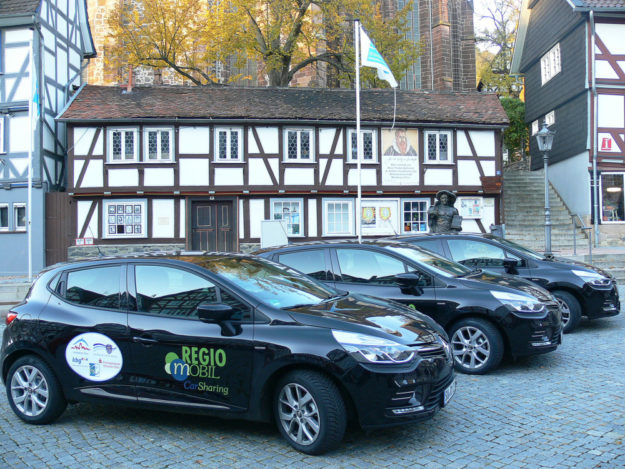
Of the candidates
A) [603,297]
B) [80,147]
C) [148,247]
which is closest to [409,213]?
[148,247]

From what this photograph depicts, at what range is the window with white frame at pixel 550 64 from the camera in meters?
26.7

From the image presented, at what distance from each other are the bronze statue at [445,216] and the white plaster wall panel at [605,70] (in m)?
13.3

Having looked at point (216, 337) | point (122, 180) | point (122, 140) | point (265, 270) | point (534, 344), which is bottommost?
point (534, 344)

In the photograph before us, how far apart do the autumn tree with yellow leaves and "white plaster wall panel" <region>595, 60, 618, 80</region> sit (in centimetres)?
994

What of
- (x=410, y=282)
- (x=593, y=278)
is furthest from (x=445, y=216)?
(x=410, y=282)

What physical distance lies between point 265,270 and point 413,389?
1845 millimetres

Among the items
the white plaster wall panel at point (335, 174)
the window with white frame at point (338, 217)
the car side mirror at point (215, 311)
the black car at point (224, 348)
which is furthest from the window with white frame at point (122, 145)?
the car side mirror at point (215, 311)

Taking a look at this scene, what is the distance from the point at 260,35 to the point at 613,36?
15786 mm

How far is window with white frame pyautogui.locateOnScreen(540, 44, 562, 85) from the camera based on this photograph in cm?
2672

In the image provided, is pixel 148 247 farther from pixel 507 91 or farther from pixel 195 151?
pixel 507 91

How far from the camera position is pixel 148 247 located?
2206cm

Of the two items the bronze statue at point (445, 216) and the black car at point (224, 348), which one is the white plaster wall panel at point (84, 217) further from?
the black car at point (224, 348)

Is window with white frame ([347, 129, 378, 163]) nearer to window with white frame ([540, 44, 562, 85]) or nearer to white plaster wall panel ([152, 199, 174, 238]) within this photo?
white plaster wall panel ([152, 199, 174, 238])

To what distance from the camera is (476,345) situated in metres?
6.69
